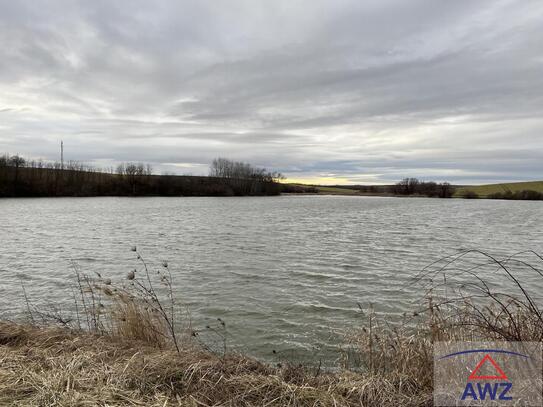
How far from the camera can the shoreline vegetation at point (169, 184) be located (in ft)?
273

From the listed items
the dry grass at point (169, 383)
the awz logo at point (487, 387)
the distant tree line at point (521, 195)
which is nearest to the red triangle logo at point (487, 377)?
the awz logo at point (487, 387)

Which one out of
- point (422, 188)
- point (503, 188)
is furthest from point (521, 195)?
point (422, 188)

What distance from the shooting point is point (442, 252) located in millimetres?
17844

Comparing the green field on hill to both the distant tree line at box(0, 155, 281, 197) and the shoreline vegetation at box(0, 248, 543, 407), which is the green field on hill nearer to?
the distant tree line at box(0, 155, 281, 197)

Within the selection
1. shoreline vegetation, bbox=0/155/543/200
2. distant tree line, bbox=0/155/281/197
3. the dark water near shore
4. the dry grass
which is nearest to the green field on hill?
shoreline vegetation, bbox=0/155/543/200

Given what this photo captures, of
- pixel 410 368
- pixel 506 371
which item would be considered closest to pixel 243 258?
pixel 410 368

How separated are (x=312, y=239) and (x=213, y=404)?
1903cm

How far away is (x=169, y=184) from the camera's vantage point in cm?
10550

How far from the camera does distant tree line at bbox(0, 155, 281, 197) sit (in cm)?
8112

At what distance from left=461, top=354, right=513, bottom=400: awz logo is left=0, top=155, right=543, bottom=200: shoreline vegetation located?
93.6m

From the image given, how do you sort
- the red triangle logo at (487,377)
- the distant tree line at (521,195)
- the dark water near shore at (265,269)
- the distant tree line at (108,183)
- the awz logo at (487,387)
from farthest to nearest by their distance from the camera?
the distant tree line at (521,195) → the distant tree line at (108,183) → the dark water near shore at (265,269) → the red triangle logo at (487,377) → the awz logo at (487,387)

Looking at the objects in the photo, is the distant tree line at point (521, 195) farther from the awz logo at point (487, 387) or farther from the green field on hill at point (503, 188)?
the awz logo at point (487, 387)

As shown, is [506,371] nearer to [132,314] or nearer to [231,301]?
[132,314]

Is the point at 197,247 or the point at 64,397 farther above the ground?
the point at 64,397
